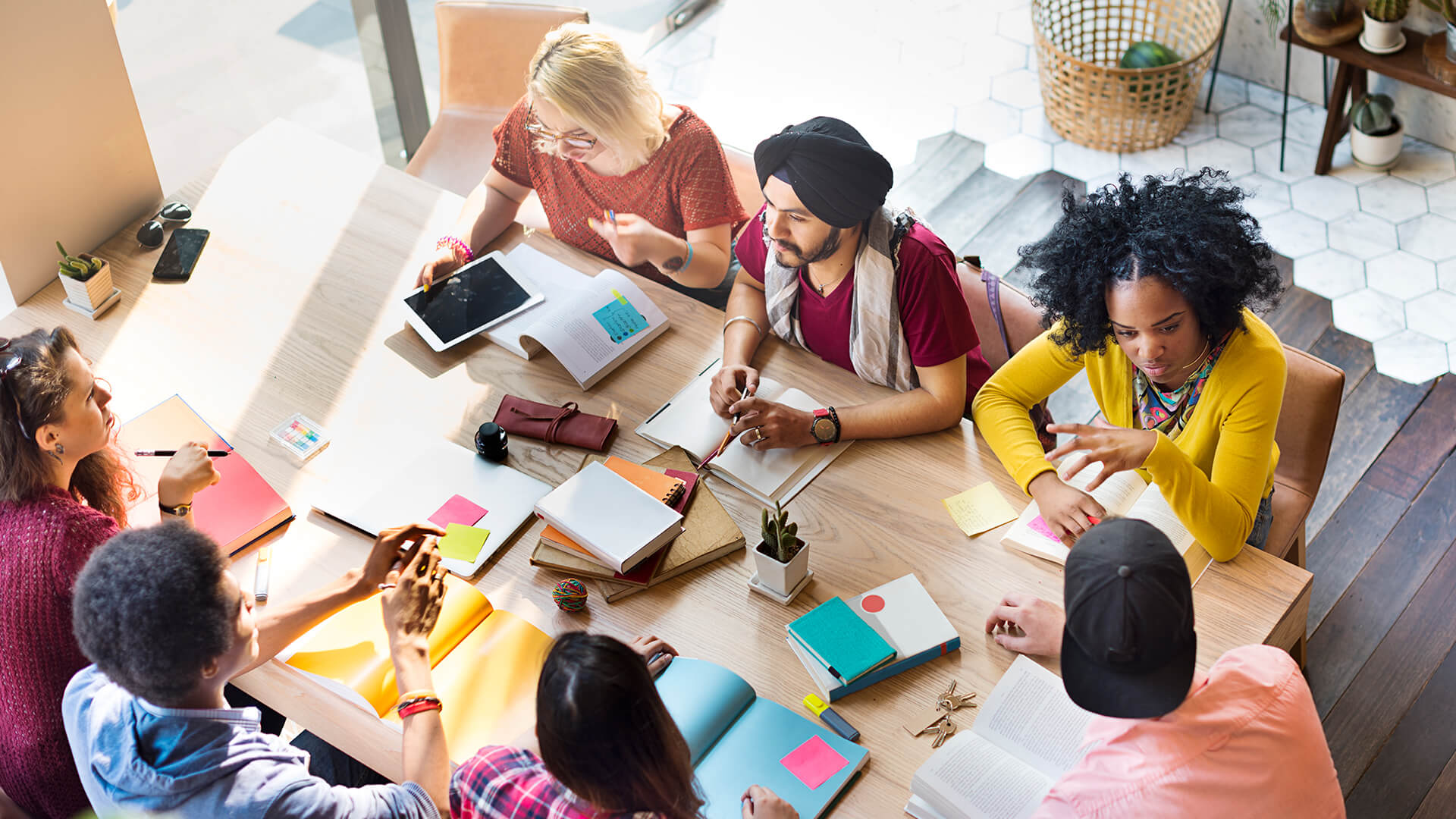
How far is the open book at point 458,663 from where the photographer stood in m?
1.84

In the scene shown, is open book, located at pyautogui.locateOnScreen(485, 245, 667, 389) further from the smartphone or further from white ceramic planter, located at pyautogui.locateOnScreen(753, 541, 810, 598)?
the smartphone

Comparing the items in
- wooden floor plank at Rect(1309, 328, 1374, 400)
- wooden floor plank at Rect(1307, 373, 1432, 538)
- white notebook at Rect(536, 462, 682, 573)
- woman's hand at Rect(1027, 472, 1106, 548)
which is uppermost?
woman's hand at Rect(1027, 472, 1106, 548)

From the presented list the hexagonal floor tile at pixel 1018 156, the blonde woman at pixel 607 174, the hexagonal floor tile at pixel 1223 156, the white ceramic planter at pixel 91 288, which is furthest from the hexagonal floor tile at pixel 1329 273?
the white ceramic planter at pixel 91 288

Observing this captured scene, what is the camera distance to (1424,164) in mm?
4102

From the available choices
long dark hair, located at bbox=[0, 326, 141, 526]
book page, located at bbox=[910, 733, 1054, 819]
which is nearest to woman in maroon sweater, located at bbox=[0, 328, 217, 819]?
long dark hair, located at bbox=[0, 326, 141, 526]

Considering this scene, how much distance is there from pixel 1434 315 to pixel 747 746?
9.66ft

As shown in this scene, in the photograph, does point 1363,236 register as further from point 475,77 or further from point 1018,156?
point 475,77

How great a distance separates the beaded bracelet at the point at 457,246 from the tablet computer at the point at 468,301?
0.09 feet

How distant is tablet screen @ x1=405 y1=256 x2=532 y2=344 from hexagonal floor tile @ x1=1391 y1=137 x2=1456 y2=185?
3293 millimetres

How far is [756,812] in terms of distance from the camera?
1.58 meters

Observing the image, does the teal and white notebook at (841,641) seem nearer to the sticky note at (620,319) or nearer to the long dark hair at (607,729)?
the long dark hair at (607,729)

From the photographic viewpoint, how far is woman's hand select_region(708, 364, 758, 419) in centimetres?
228

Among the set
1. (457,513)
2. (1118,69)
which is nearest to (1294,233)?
(1118,69)

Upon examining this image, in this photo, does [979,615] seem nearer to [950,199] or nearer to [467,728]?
[467,728]
